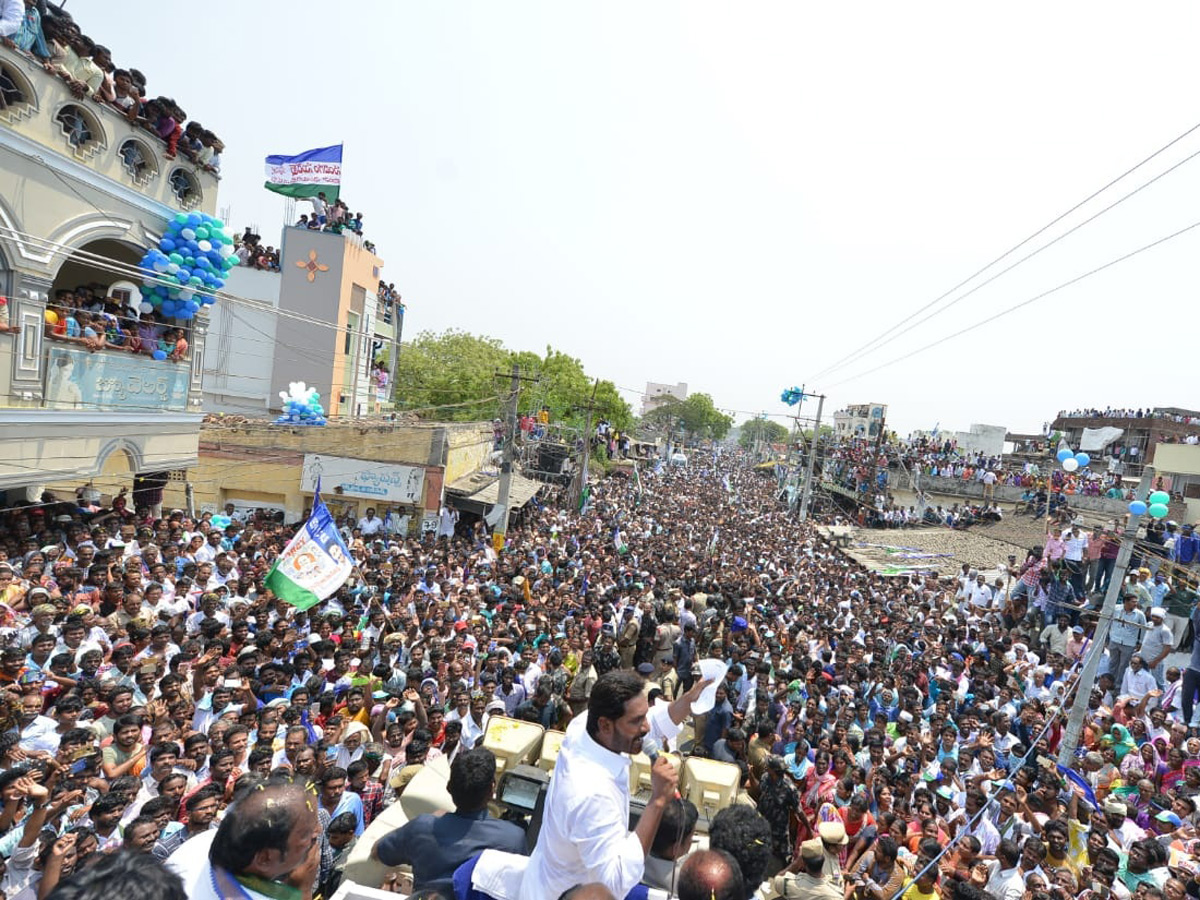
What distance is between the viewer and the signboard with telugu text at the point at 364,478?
18.8 m

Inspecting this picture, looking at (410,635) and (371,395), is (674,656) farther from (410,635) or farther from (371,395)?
(371,395)

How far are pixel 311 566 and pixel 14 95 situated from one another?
304 inches

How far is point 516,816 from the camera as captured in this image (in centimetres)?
374

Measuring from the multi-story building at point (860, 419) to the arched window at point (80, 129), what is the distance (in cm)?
5112

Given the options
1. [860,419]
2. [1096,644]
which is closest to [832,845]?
[1096,644]

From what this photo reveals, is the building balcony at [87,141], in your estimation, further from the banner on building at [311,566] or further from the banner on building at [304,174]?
the banner on building at [304,174]

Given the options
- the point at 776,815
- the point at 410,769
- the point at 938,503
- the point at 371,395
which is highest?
the point at 371,395

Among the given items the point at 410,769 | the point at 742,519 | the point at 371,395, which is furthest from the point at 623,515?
the point at 410,769

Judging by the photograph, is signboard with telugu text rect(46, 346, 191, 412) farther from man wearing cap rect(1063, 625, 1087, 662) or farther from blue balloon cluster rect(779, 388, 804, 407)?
blue balloon cluster rect(779, 388, 804, 407)

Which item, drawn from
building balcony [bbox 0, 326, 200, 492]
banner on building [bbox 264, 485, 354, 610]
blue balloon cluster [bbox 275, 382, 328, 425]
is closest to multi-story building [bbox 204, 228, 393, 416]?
blue balloon cluster [bbox 275, 382, 328, 425]

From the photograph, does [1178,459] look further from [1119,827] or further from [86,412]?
[86,412]

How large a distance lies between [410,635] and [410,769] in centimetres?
368

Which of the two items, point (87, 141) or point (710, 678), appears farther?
point (87, 141)

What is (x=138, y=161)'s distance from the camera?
40.2ft
